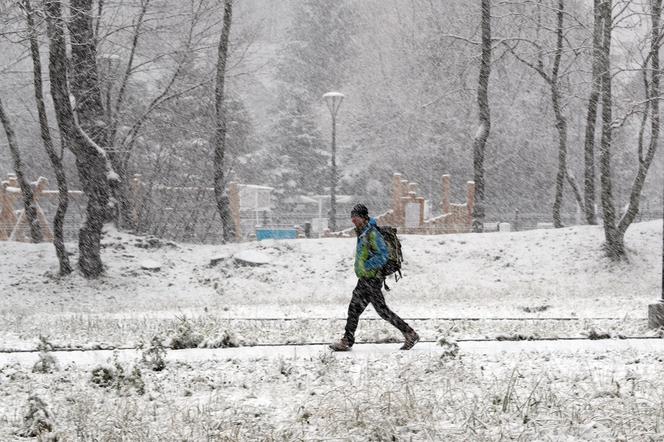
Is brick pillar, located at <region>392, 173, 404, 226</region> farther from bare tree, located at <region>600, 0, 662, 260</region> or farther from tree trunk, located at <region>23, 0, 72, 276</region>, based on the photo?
tree trunk, located at <region>23, 0, 72, 276</region>

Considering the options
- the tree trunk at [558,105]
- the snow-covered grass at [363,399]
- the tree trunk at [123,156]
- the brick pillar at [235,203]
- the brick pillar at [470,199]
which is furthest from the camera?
the brick pillar at [470,199]

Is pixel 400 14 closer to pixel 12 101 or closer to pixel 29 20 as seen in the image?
pixel 12 101

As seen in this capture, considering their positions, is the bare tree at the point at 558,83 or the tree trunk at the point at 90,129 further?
the bare tree at the point at 558,83

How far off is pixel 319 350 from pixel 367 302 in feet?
2.66

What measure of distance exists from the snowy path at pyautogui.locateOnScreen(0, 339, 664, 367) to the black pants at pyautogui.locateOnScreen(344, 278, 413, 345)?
0.29m

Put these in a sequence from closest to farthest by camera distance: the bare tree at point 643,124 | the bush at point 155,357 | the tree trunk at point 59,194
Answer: the bush at point 155,357 → the tree trunk at point 59,194 → the bare tree at point 643,124

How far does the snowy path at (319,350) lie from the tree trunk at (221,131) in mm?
15679

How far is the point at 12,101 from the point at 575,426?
46252mm

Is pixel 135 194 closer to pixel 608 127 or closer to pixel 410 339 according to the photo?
pixel 608 127

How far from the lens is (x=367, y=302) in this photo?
866 cm

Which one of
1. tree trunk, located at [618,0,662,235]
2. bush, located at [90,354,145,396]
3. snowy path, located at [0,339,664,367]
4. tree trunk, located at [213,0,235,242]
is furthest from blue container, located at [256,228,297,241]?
bush, located at [90,354,145,396]

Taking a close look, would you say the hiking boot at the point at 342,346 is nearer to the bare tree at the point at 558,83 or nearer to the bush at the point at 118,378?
the bush at the point at 118,378

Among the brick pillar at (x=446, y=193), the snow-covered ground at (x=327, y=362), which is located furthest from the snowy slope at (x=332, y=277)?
the brick pillar at (x=446, y=193)

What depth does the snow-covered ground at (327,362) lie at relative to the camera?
20.0ft
